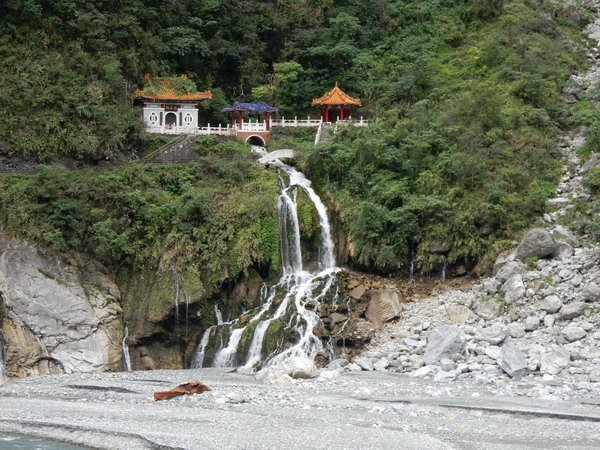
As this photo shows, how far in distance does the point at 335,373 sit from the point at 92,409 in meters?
8.18

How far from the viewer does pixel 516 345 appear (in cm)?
2522

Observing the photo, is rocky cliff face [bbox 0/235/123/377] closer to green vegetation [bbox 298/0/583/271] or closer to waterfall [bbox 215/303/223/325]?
waterfall [bbox 215/303/223/325]

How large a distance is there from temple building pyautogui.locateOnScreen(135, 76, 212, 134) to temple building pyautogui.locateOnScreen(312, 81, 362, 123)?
21.0 ft

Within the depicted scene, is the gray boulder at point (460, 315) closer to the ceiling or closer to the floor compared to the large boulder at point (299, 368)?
closer to the ceiling

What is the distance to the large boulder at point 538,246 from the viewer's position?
29547 millimetres

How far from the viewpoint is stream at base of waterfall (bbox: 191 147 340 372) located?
29.4m

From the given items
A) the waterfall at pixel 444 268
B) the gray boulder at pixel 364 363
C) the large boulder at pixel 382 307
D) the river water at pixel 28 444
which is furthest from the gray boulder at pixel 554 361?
the river water at pixel 28 444

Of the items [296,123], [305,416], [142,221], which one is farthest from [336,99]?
[305,416]

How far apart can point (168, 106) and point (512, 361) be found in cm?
2595

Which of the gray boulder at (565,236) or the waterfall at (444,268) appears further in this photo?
the waterfall at (444,268)

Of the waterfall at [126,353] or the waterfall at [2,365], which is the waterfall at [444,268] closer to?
the waterfall at [126,353]

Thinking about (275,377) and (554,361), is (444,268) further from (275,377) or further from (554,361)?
(275,377)

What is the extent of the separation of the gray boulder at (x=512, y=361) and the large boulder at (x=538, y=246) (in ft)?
19.9

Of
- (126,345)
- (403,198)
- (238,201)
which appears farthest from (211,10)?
(126,345)
